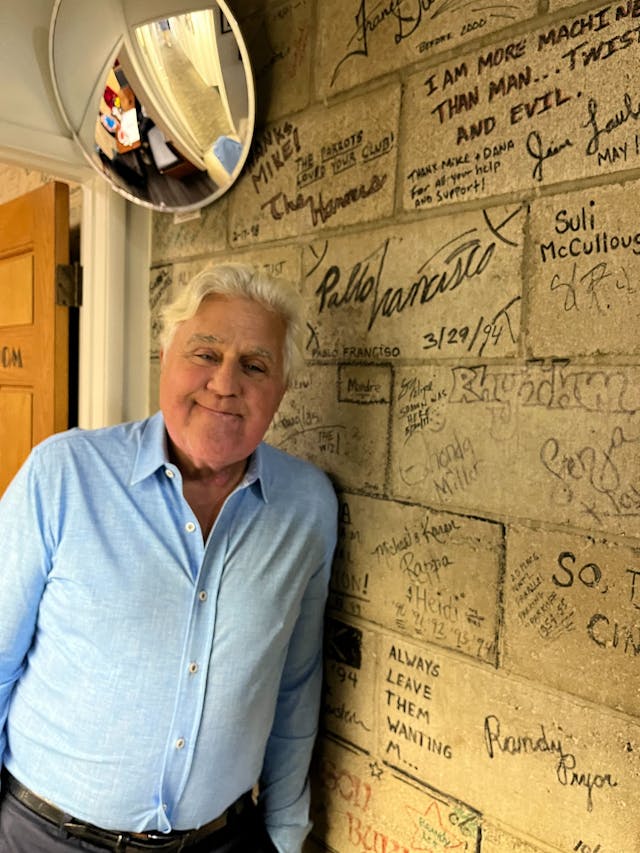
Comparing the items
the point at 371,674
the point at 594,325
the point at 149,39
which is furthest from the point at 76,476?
the point at 149,39

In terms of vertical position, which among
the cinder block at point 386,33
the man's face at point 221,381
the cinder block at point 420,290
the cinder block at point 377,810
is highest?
the cinder block at point 386,33

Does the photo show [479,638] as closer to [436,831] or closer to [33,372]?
[436,831]

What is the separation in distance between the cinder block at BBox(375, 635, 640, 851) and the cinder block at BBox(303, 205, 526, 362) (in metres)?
0.57

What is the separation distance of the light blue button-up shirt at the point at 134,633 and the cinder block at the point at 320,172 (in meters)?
0.56

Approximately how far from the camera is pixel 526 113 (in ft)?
3.30

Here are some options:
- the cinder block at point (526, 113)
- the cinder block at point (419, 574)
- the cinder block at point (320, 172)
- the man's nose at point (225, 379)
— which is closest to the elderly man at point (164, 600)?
the man's nose at point (225, 379)

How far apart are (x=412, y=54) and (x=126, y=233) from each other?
982 millimetres

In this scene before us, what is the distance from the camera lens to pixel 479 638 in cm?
109

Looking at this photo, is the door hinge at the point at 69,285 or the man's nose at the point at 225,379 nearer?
the man's nose at the point at 225,379

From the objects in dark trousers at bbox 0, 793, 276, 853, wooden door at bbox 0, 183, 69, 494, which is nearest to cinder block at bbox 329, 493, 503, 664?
dark trousers at bbox 0, 793, 276, 853

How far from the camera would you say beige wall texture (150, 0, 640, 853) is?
928mm

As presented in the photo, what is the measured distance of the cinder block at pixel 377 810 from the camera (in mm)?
1140
